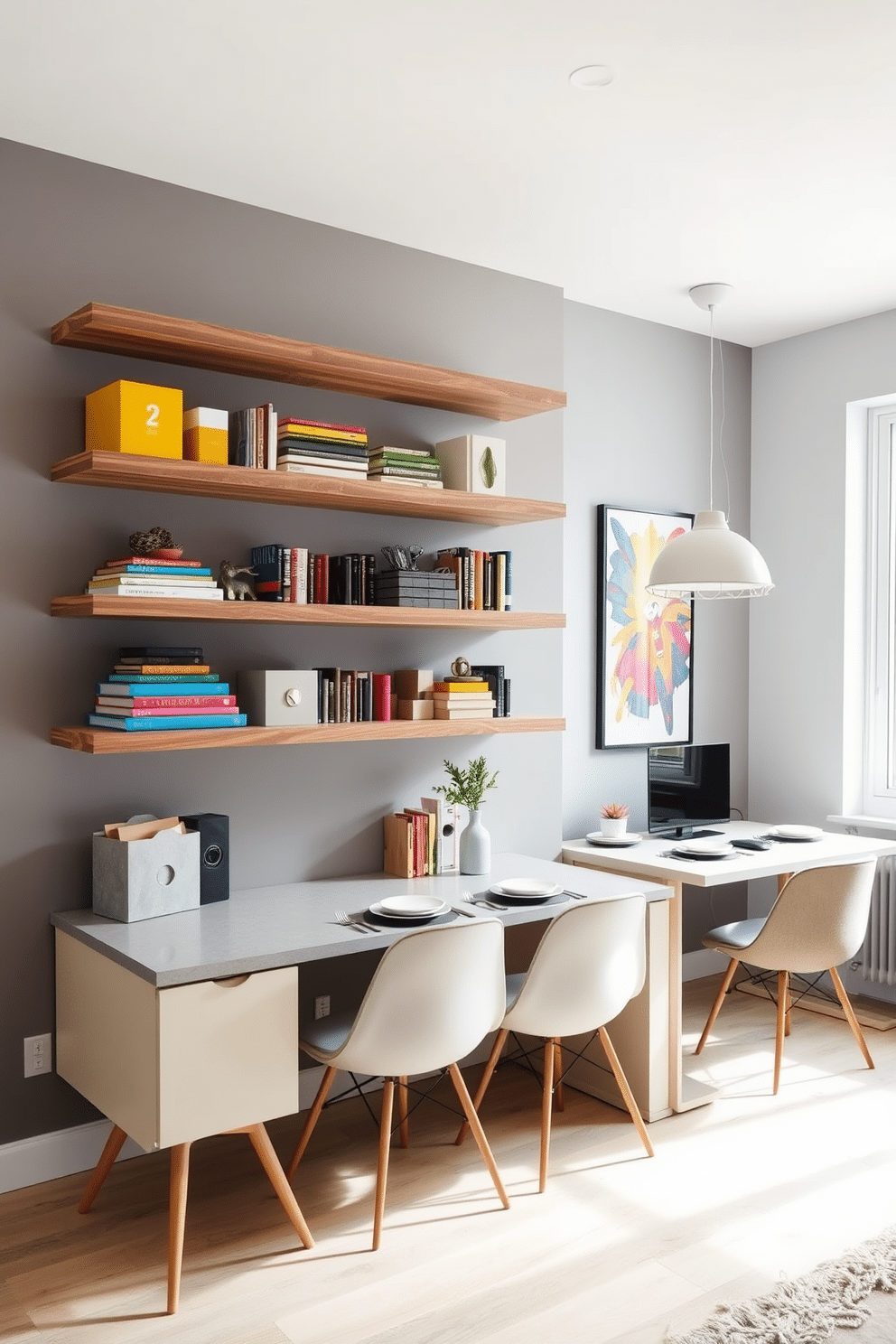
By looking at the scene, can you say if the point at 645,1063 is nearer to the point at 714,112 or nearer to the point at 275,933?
the point at 275,933

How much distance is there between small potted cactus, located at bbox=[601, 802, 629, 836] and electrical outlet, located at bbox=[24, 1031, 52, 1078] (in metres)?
1.94

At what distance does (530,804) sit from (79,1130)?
1708mm

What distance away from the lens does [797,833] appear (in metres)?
4.02

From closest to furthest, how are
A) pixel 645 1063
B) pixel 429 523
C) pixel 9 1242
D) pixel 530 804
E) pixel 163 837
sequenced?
pixel 9 1242, pixel 163 837, pixel 645 1063, pixel 429 523, pixel 530 804

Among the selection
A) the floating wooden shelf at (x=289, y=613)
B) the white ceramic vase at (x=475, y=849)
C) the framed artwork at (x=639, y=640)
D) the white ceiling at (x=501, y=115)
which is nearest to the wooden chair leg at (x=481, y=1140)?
the white ceramic vase at (x=475, y=849)

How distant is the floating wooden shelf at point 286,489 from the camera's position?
105 inches

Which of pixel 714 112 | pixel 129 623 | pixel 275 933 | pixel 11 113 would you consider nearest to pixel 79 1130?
pixel 275 933

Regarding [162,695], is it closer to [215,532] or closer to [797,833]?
[215,532]

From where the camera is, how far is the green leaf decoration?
3418 mm

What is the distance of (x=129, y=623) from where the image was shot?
2953 mm

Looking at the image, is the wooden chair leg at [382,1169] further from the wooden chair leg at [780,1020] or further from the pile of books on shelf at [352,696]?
the wooden chair leg at [780,1020]

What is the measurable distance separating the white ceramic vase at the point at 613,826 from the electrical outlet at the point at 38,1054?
194cm

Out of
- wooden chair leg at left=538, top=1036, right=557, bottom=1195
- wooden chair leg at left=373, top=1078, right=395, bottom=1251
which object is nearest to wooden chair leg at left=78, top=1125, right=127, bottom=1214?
wooden chair leg at left=373, top=1078, right=395, bottom=1251

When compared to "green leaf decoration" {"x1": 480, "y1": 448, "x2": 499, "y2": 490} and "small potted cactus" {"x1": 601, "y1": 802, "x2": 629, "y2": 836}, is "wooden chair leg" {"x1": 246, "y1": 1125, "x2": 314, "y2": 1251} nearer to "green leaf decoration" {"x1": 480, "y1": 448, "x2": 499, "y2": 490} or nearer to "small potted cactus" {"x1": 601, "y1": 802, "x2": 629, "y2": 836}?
"small potted cactus" {"x1": 601, "y1": 802, "x2": 629, "y2": 836}
